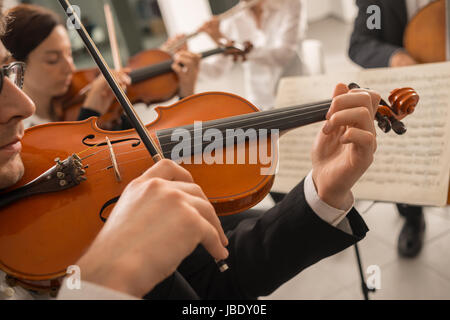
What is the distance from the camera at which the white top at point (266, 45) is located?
1717 millimetres

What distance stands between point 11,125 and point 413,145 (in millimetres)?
852

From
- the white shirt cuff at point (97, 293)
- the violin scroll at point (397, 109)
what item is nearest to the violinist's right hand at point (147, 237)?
the white shirt cuff at point (97, 293)

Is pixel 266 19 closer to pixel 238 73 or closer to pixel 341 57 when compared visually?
pixel 238 73

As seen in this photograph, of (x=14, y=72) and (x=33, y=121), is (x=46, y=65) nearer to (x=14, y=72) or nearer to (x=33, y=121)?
(x=33, y=121)

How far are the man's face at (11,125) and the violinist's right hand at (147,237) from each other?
267mm

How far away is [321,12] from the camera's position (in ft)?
17.5

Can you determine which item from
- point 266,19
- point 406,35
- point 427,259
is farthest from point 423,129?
point 266,19

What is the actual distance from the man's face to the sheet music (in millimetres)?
676

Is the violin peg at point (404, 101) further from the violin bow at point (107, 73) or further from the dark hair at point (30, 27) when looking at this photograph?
the dark hair at point (30, 27)

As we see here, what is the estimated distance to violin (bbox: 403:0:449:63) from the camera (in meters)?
0.97

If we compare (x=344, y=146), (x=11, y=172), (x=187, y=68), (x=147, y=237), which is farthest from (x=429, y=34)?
(x=11, y=172)

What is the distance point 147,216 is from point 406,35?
1.11m

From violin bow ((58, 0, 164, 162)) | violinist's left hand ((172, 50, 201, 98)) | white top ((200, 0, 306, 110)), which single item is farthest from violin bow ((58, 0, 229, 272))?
white top ((200, 0, 306, 110))

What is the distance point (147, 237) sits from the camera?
374 millimetres
